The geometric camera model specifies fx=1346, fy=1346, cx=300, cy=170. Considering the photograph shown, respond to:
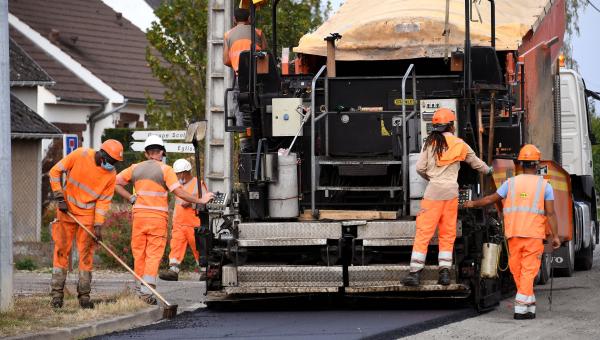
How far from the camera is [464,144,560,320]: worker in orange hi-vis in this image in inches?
511

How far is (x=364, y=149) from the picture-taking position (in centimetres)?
1407

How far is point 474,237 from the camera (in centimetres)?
1331

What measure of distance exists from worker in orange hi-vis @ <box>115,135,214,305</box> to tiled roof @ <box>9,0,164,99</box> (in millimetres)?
27104

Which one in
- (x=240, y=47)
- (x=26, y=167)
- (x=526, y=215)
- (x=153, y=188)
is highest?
(x=240, y=47)

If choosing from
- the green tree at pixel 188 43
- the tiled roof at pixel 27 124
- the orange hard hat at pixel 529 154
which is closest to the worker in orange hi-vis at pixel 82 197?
the orange hard hat at pixel 529 154

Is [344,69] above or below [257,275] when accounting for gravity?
above

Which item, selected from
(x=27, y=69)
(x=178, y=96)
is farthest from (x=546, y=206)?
(x=27, y=69)

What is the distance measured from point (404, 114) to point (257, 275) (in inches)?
87.2

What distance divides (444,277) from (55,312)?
3726 millimetres

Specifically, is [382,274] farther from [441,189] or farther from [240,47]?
[240,47]

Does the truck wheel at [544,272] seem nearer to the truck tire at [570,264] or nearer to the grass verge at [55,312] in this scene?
the truck tire at [570,264]

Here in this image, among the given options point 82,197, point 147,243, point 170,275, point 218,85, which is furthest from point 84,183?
point 218,85

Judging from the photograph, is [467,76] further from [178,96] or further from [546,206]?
[178,96]

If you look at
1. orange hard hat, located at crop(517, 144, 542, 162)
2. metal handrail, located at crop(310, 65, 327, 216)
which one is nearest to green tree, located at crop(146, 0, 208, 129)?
metal handrail, located at crop(310, 65, 327, 216)
